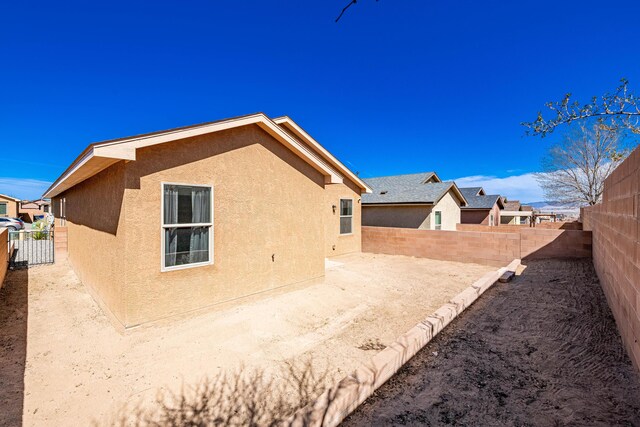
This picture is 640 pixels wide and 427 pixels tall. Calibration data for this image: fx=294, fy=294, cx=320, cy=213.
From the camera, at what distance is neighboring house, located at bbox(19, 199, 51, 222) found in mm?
39644

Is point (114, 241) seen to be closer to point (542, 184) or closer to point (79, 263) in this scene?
point (79, 263)

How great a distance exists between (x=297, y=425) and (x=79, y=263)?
373 inches

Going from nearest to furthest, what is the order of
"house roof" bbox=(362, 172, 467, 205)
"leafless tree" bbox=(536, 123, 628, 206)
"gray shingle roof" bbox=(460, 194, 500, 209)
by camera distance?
"house roof" bbox=(362, 172, 467, 205) < "leafless tree" bbox=(536, 123, 628, 206) < "gray shingle roof" bbox=(460, 194, 500, 209)

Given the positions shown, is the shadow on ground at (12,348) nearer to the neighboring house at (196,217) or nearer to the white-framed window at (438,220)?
the neighboring house at (196,217)

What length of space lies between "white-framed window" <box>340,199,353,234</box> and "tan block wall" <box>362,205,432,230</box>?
4872 millimetres

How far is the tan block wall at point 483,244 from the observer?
35.2 feet

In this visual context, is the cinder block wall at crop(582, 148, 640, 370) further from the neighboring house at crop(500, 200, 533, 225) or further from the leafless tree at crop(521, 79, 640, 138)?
the neighboring house at crop(500, 200, 533, 225)

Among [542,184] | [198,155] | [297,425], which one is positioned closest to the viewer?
[297,425]

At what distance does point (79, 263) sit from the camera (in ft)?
29.2

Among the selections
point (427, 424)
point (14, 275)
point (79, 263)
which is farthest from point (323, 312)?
point (14, 275)

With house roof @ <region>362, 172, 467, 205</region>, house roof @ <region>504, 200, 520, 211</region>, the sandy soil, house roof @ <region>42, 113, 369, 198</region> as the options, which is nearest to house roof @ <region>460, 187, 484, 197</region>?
house roof @ <region>362, 172, 467, 205</region>

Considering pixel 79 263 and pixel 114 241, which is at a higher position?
pixel 114 241

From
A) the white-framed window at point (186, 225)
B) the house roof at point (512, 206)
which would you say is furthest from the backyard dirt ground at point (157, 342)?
the house roof at point (512, 206)

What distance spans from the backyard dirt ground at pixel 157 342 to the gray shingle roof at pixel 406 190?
1007cm
